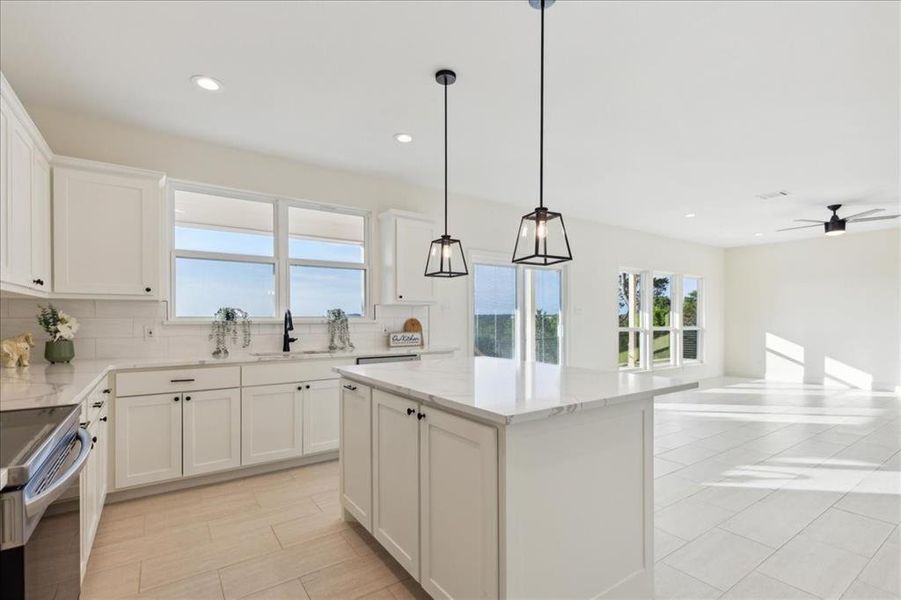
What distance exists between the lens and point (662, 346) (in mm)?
7910

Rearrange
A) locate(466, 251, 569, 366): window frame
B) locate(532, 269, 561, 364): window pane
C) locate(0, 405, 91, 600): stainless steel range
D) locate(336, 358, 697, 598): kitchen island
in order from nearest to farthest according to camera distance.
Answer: locate(0, 405, 91, 600): stainless steel range
locate(336, 358, 697, 598): kitchen island
locate(466, 251, 569, 366): window frame
locate(532, 269, 561, 364): window pane

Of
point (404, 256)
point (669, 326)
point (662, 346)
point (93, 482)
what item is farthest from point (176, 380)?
point (669, 326)

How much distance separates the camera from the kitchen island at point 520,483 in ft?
4.79

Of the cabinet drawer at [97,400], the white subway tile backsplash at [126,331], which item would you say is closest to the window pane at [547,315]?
the white subway tile backsplash at [126,331]

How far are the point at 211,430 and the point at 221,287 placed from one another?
1226 mm

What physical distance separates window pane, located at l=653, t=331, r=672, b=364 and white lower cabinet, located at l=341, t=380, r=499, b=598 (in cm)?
682

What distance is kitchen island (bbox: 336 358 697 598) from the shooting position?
1.46 m

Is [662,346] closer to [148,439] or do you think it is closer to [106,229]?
[148,439]

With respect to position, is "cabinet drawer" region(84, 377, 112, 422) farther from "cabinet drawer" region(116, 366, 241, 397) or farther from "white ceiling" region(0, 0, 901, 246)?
"white ceiling" region(0, 0, 901, 246)

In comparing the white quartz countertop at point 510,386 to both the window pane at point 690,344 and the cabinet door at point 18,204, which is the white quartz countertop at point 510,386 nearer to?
the cabinet door at point 18,204

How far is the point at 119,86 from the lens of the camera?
106 inches

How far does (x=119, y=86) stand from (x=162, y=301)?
4.89ft

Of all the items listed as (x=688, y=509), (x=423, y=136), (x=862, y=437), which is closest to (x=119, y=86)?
(x=423, y=136)

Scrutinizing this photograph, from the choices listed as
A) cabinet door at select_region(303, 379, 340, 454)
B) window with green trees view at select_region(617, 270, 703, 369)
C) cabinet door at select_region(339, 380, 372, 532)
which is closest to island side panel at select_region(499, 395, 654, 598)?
cabinet door at select_region(339, 380, 372, 532)
